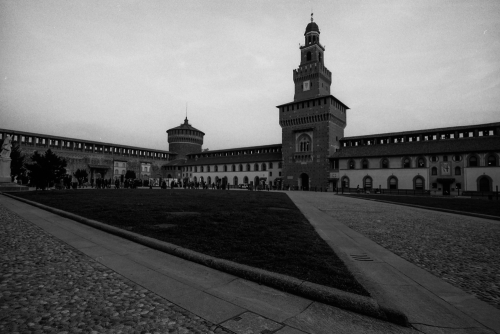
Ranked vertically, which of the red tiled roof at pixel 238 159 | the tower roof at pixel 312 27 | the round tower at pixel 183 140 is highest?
the tower roof at pixel 312 27

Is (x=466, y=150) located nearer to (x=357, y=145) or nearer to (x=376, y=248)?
(x=357, y=145)

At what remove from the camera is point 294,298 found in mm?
3273

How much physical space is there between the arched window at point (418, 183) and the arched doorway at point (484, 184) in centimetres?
712

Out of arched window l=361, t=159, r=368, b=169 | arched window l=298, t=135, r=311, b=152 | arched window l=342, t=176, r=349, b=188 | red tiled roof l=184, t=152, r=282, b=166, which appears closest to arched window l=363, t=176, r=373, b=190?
arched window l=361, t=159, r=368, b=169

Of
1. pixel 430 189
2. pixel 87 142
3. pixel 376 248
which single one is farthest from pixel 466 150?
pixel 87 142

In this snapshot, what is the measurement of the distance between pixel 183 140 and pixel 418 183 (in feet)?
222

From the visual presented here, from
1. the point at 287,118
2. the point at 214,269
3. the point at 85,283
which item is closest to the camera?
the point at 85,283

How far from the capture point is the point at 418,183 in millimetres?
41906

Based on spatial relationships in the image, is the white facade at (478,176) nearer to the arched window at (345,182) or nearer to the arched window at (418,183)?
the arched window at (418,183)

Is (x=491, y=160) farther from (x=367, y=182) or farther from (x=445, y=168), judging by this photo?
(x=367, y=182)

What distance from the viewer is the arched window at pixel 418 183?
136ft

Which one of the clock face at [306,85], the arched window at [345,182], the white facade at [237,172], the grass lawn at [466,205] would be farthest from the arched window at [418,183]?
the clock face at [306,85]

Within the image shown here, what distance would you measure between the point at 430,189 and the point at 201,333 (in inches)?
1889

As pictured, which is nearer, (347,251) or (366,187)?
(347,251)
